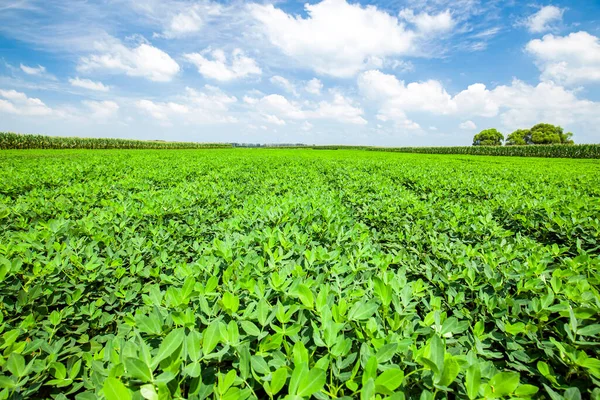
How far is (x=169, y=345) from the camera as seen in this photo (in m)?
0.93

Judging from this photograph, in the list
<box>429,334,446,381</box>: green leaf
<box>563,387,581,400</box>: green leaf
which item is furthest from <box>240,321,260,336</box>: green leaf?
<box>563,387,581,400</box>: green leaf

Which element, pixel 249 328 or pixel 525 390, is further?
pixel 249 328

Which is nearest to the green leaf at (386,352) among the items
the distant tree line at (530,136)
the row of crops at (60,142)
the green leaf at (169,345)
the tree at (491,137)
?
the green leaf at (169,345)

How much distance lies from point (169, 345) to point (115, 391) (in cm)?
18

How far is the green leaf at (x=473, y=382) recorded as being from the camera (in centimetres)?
91

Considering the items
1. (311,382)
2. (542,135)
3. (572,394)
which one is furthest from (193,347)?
(542,135)

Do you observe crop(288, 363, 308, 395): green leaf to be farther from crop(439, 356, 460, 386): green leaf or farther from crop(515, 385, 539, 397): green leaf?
crop(515, 385, 539, 397): green leaf

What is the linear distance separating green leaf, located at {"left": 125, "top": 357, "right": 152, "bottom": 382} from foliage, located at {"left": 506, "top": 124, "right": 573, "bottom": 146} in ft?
358

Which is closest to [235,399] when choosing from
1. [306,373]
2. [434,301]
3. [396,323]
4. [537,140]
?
[306,373]

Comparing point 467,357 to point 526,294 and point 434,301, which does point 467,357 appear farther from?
point 526,294

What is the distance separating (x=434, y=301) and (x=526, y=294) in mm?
815

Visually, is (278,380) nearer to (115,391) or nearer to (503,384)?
(115,391)

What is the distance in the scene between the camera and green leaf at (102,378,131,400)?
77cm

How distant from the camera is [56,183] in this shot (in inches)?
325
